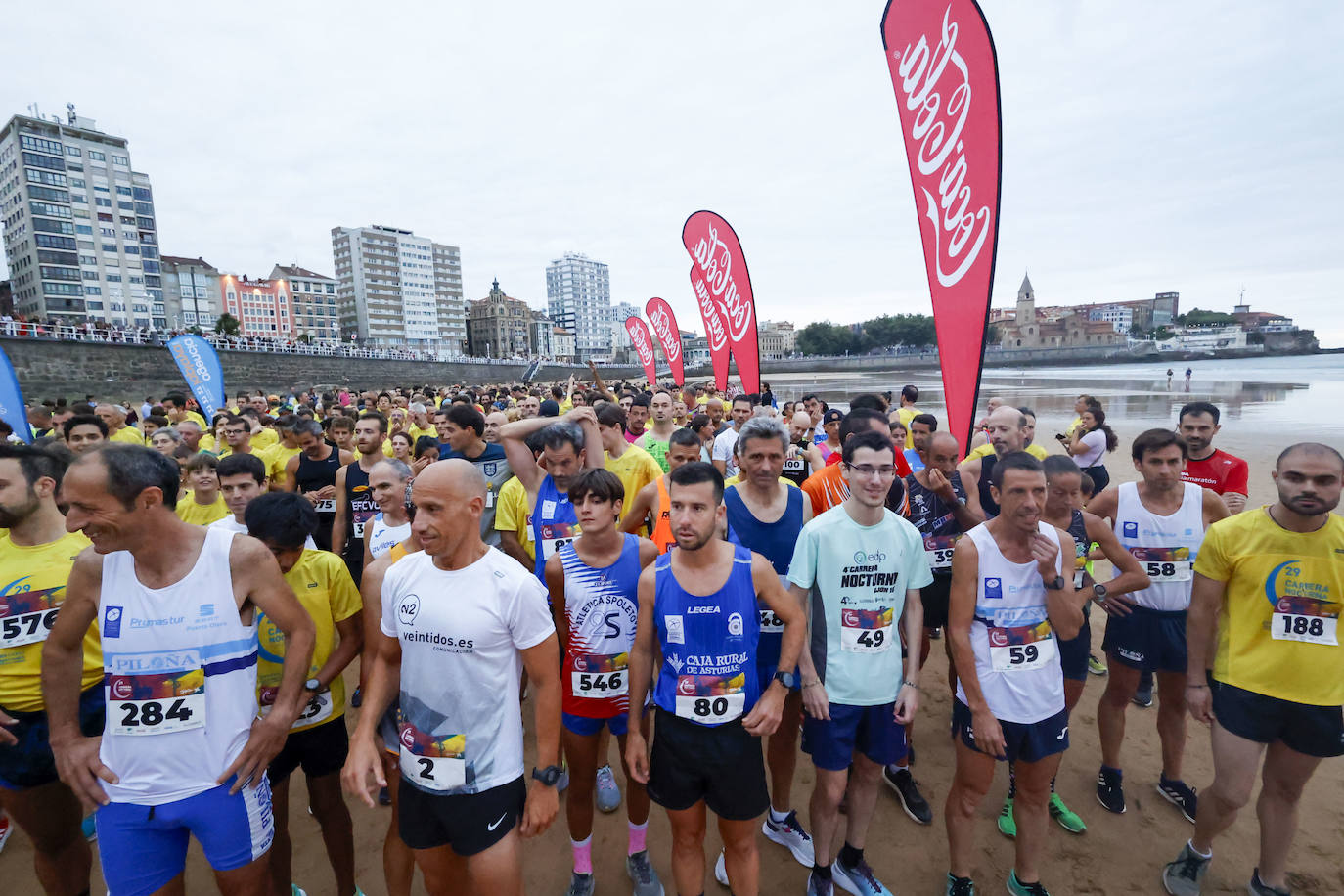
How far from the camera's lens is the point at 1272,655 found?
2.60 m

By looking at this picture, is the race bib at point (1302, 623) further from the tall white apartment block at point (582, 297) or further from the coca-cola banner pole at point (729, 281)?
the tall white apartment block at point (582, 297)

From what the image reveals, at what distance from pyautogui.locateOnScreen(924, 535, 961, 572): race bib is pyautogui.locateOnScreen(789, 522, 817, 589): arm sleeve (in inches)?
67.3

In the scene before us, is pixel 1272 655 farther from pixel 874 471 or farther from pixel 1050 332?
pixel 1050 332

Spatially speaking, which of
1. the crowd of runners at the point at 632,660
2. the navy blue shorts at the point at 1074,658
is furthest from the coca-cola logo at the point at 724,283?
the navy blue shorts at the point at 1074,658

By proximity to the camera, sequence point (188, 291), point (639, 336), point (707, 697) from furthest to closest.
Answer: point (188, 291)
point (639, 336)
point (707, 697)

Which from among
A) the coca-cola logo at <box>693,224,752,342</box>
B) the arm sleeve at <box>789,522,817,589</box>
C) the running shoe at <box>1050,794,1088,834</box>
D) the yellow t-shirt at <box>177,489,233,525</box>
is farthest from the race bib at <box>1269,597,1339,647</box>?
the coca-cola logo at <box>693,224,752,342</box>

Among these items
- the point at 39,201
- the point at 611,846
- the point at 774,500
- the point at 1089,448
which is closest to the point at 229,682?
the point at 611,846

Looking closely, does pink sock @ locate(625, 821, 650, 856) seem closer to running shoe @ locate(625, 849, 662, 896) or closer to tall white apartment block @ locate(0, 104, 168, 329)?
running shoe @ locate(625, 849, 662, 896)

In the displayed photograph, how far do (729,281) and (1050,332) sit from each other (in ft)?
390

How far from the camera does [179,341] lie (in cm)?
1062

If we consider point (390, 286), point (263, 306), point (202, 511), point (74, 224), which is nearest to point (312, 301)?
point (263, 306)

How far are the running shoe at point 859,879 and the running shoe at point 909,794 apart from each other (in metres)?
0.55

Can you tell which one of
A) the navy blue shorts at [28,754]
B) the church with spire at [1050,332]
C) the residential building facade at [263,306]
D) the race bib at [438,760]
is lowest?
the navy blue shorts at [28,754]

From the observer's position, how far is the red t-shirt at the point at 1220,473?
4156mm
